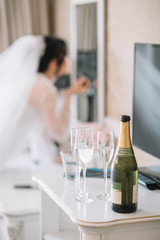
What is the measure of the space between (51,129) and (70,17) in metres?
0.78

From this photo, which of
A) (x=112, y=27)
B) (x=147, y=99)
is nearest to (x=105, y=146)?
(x=147, y=99)

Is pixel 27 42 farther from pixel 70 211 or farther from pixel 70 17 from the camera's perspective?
pixel 70 211

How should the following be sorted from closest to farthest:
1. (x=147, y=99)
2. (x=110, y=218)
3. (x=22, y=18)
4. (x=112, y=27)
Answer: (x=110, y=218) → (x=147, y=99) → (x=112, y=27) → (x=22, y=18)

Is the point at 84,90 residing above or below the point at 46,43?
below

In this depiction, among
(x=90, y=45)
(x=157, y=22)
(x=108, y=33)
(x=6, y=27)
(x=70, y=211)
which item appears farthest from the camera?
(x=6, y=27)

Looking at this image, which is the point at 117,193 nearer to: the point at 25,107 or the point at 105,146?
the point at 105,146

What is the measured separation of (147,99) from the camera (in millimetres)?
1653

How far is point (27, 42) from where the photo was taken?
2961 millimetres

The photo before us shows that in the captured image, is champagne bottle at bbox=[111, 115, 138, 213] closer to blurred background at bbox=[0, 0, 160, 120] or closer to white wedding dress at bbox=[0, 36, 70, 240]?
blurred background at bbox=[0, 0, 160, 120]

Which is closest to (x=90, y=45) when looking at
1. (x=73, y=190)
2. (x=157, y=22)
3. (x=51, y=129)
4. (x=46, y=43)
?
(x=46, y=43)

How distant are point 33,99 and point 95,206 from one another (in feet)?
5.14

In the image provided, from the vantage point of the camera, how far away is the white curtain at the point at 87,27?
2643 millimetres

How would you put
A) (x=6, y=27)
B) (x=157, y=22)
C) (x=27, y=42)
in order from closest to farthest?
(x=157, y=22) → (x=27, y=42) → (x=6, y=27)

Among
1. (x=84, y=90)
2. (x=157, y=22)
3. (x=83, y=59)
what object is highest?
(x=157, y=22)
